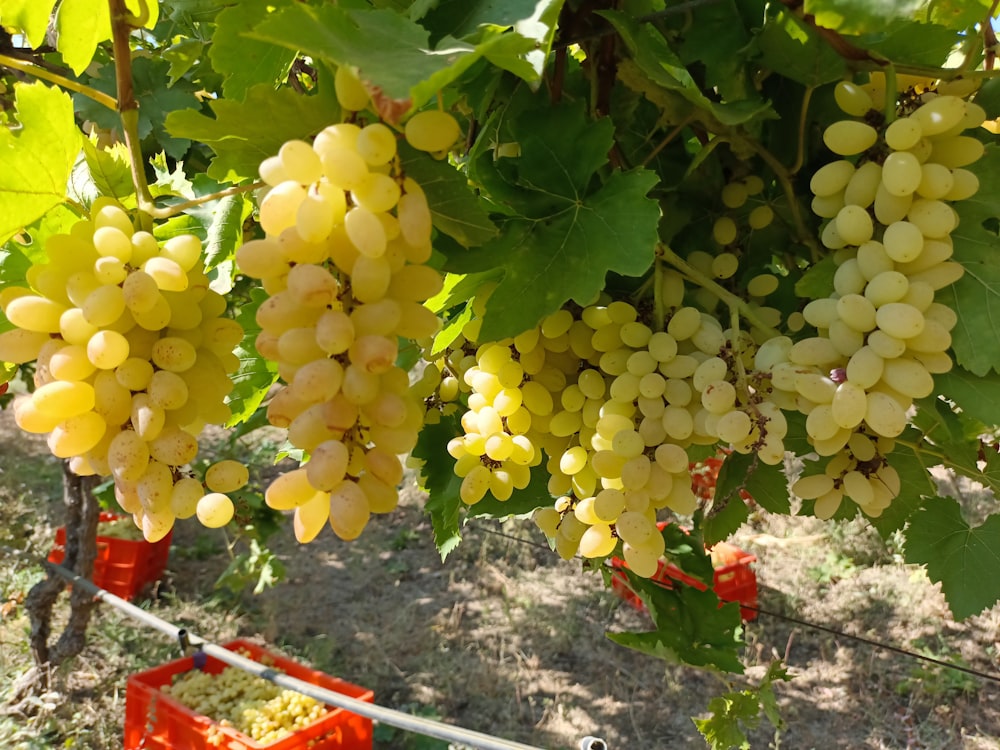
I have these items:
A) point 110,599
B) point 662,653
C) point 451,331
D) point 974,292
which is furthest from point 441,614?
point 974,292

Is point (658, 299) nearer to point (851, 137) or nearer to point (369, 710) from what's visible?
point (851, 137)

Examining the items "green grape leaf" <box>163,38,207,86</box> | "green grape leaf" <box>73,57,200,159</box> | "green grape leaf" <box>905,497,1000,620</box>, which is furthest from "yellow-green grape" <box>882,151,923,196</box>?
"green grape leaf" <box>73,57,200,159</box>

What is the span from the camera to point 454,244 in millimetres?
573

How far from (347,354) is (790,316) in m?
0.44

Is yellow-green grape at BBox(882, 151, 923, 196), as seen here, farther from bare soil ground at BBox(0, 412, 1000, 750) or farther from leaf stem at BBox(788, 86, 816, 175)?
bare soil ground at BBox(0, 412, 1000, 750)

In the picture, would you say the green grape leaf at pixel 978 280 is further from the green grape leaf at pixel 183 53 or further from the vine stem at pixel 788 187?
the green grape leaf at pixel 183 53

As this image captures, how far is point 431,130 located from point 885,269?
35 cm

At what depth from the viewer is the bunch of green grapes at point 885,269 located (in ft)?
1.82

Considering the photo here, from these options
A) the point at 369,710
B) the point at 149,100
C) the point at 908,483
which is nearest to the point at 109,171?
the point at 908,483

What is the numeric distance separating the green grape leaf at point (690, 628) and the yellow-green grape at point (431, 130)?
813 mm

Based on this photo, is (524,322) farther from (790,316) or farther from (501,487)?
(790,316)

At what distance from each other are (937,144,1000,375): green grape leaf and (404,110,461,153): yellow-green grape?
0.40m

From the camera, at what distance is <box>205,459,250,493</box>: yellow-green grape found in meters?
0.52

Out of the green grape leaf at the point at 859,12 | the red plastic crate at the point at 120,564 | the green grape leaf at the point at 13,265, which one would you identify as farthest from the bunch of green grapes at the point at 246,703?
the green grape leaf at the point at 859,12
